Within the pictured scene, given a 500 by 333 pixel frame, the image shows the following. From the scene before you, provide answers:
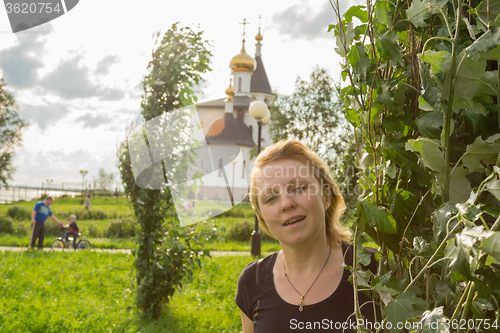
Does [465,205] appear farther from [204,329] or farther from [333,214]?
[204,329]

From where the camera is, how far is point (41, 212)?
427 inches

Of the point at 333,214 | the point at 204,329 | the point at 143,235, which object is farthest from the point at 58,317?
the point at 333,214

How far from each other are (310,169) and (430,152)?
109 centimetres

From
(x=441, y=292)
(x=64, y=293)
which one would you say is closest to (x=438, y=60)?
(x=441, y=292)

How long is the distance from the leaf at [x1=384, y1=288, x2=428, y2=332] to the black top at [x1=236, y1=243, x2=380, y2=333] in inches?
30.1

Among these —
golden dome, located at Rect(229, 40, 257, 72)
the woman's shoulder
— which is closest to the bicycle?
the woman's shoulder

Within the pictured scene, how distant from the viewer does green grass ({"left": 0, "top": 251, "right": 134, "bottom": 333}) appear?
487cm

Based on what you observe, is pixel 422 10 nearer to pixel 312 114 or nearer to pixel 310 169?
pixel 310 169

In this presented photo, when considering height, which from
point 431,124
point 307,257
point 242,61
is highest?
point 242,61

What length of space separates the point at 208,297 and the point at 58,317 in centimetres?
219

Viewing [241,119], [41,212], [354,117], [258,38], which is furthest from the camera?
[258,38]

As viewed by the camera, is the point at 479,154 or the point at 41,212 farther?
the point at 41,212

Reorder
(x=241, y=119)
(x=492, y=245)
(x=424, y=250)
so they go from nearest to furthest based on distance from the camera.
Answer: (x=492, y=245) < (x=424, y=250) < (x=241, y=119)

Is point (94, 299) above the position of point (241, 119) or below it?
below
